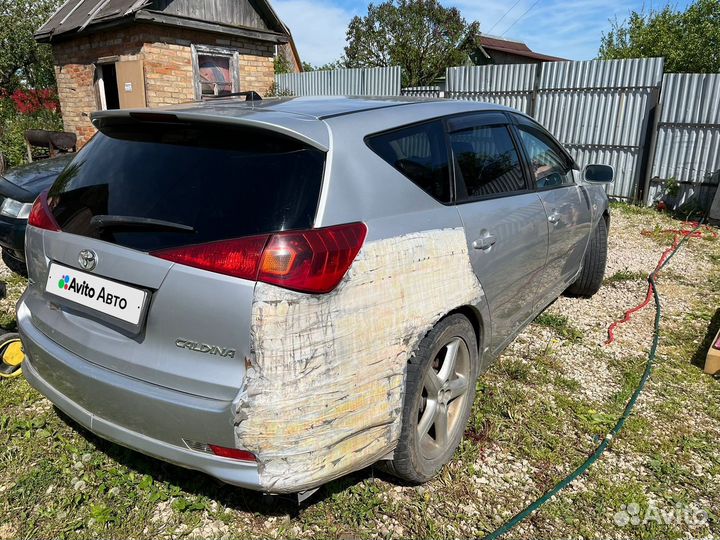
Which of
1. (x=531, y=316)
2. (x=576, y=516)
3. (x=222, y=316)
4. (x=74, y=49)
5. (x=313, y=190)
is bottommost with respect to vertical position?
(x=576, y=516)

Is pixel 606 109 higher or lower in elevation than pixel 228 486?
higher

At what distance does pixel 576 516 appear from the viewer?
2225mm

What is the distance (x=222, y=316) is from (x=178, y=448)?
54cm

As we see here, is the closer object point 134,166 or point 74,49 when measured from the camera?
point 134,166

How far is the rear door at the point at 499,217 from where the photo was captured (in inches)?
95.0

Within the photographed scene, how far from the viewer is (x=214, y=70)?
11508mm

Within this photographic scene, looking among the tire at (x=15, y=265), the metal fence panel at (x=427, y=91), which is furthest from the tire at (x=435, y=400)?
the metal fence panel at (x=427, y=91)

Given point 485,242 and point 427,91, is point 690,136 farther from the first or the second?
point 485,242

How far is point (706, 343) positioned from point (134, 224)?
417cm

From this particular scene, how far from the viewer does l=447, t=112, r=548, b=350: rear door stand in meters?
2.41

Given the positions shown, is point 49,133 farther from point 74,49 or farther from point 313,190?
point 313,190

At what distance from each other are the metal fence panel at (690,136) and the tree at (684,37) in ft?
47.6

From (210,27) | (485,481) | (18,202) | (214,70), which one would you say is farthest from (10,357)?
(214,70)

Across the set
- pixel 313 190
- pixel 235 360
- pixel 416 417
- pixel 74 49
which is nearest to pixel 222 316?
pixel 235 360
